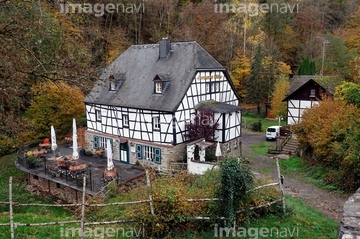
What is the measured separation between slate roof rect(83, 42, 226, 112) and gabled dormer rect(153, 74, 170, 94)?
175 mm

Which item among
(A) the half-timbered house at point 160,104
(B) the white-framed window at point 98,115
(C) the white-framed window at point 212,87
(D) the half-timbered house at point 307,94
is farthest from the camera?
(D) the half-timbered house at point 307,94

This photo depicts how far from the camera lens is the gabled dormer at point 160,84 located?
822 inches

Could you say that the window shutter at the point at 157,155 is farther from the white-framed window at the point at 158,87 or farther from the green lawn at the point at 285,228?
the green lawn at the point at 285,228

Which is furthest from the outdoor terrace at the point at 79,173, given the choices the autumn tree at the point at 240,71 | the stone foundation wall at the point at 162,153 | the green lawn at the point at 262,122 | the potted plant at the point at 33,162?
the autumn tree at the point at 240,71

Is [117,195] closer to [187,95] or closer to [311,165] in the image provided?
[187,95]

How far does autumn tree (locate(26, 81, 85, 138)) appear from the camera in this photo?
25.9 metres

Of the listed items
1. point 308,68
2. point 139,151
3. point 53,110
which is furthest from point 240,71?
point 139,151

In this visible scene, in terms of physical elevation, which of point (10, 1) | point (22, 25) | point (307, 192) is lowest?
point (307, 192)

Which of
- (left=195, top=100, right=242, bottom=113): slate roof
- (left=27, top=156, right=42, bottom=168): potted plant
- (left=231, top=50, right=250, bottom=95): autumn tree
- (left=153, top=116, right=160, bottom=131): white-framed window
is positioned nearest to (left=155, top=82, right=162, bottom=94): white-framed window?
(left=153, top=116, right=160, bottom=131): white-framed window

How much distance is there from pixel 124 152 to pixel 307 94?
643 inches

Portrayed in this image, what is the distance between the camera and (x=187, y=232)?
A: 9414mm

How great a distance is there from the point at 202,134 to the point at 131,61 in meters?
7.90

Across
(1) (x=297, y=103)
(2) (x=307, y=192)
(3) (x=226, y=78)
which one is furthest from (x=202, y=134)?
(1) (x=297, y=103)

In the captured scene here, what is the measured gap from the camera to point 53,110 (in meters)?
26.4
